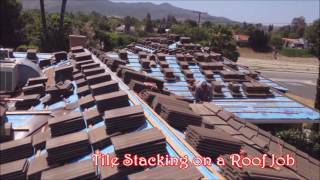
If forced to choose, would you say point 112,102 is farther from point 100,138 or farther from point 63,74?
point 63,74

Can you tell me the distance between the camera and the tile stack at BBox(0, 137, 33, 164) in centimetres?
843

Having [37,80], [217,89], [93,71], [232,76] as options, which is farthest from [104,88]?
[232,76]

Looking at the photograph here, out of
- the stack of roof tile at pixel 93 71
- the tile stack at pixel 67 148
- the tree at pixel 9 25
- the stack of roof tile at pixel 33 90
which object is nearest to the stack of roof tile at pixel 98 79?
the stack of roof tile at pixel 93 71

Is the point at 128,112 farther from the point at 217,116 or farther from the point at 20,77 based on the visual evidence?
the point at 20,77

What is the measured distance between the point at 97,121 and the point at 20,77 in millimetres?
7163

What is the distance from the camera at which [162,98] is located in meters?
10.9

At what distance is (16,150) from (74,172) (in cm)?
221

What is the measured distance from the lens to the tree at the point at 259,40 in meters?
87.9

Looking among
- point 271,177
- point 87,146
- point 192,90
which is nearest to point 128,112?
point 87,146

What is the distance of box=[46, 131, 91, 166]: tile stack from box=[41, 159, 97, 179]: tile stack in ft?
1.27

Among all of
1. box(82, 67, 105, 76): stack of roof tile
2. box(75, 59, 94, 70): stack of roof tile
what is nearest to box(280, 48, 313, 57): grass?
box(75, 59, 94, 70): stack of roof tile

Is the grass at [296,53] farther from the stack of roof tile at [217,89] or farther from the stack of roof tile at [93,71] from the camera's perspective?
the stack of roof tile at [93,71]

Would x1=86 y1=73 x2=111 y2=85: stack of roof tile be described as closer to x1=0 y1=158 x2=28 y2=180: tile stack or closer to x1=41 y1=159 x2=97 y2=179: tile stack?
x1=0 y1=158 x2=28 y2=180: tile stack

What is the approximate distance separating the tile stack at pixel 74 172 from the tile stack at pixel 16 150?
59.9 inches
